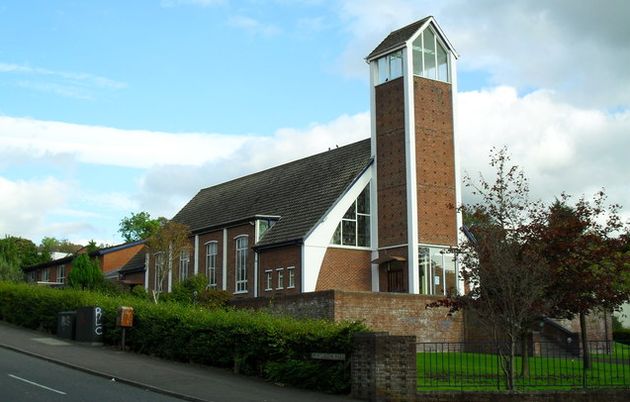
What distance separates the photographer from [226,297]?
35.4m

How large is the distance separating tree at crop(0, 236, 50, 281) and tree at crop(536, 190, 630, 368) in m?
33.8

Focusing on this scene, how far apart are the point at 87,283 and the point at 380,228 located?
16.4 meters

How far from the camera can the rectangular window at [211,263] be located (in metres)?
46.0

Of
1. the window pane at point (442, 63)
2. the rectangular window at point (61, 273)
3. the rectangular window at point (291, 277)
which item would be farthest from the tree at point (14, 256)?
the window pane at point (442, 63)

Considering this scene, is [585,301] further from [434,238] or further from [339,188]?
[339,188]

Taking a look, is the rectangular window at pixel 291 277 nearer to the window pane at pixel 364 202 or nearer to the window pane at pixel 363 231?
the window pane at pixel 363 231

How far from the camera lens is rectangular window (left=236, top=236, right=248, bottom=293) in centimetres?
4322

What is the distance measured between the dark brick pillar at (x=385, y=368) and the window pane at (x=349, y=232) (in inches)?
842

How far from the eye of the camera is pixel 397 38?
41.1 m

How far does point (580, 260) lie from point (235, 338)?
10.3 m

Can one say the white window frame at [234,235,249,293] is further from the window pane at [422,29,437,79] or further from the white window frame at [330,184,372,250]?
the window pane at [422,29,437,79]

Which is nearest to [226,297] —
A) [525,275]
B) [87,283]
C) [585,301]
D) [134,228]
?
[87,283]

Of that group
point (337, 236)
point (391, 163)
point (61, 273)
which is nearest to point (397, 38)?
point (391, 163)

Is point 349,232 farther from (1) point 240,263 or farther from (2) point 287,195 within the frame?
Answer: (1) point 240,263
